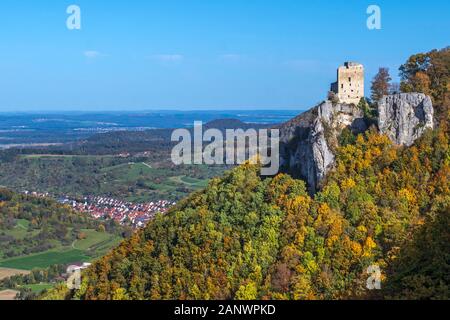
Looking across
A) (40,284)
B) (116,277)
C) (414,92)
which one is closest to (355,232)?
(414,92)

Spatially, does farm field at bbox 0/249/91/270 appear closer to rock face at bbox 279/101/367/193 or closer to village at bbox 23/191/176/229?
village at bbox 23/191/176/229

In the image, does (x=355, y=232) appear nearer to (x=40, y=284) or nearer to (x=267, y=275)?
(x=267, y=275)

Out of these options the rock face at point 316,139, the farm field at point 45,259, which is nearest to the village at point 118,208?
the farm field at point 45,259

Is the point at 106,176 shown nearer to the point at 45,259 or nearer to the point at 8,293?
the point at 45,259

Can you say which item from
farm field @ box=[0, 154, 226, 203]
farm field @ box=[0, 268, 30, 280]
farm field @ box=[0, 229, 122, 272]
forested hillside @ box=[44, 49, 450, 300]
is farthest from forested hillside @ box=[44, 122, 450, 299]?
farm field @ box=[0, 154, 226, 203]

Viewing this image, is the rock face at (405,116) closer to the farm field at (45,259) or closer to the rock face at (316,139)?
the rock face at (316,139)
